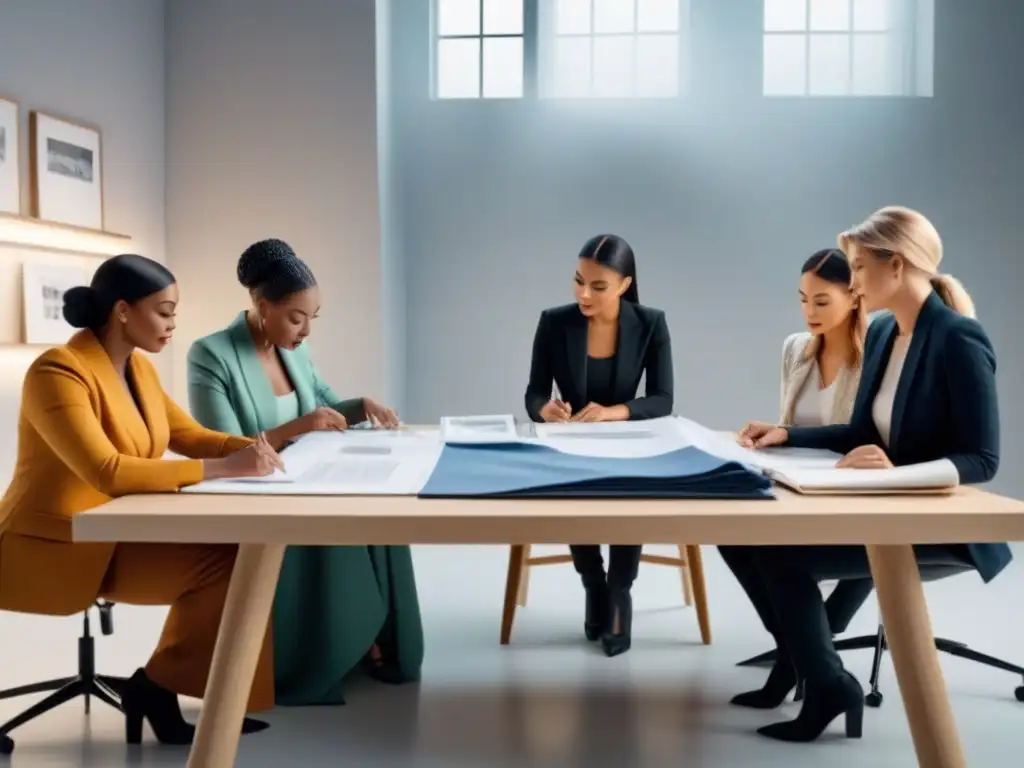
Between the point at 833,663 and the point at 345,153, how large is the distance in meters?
3.46

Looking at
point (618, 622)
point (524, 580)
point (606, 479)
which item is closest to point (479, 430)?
point (606, 479)

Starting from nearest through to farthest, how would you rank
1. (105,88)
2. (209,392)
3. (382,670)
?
(209,392) → (382,670) → (105,88)

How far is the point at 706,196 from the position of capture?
18.0 feet

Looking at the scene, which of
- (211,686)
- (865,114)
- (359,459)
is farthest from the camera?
(865,114)

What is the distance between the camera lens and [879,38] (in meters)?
5.52

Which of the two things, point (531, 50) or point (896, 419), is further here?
point (531, 50)

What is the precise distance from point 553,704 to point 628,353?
1.19 m

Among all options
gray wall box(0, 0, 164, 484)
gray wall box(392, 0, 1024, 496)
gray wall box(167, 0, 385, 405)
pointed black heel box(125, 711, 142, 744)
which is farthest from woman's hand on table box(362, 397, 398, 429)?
gray wall box(392, 0, 1024, 496)

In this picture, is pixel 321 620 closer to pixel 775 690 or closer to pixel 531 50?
pixel 775 690

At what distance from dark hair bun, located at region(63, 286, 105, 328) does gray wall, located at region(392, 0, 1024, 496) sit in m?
3.28

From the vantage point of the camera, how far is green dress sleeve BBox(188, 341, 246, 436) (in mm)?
2740

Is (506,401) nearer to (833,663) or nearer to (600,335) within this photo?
(600,335)

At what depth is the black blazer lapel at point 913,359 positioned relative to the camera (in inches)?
85.0

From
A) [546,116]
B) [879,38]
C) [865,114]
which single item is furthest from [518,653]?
[879,38]
